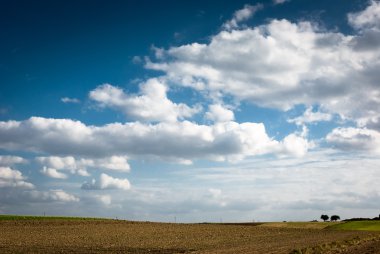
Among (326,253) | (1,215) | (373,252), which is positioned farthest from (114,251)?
(1,215)

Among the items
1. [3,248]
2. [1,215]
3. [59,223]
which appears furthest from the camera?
[1,215]

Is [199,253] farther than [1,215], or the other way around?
[1,215]

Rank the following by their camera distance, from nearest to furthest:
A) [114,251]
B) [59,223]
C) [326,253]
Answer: [326,253] → [114,251] → [59,223]

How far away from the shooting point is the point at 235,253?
135ft

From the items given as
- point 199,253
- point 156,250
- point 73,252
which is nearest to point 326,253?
point 199,253

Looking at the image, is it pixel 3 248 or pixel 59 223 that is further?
pixel 59 223

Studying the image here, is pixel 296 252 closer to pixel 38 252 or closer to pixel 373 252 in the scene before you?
pixel 373 252

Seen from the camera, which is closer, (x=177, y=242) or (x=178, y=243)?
(x=178, y=243)

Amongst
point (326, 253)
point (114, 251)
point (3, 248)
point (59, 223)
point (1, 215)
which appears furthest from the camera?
point (1, 215)

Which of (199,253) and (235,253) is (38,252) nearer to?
(199,253)

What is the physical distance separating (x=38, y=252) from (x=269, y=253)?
69.8ft

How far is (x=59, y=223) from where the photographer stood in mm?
98875

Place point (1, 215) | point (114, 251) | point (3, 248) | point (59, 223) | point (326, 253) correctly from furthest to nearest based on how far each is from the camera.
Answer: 1. point (1, 215)
2. point (59, 223)
3. point (3, 248)
4. point (114, 251)
5. point (326, 253)

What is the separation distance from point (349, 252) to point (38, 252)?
28.6m
